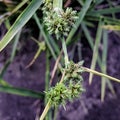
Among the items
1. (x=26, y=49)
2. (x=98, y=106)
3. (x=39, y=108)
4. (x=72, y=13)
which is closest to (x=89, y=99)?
(x=98, y=106)

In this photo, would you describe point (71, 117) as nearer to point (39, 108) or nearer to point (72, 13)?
point (39, 108)

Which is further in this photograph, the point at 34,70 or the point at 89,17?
the point at 34,70

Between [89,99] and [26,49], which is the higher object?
[26,49]

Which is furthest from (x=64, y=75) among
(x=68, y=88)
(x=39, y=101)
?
(x=39, y=101)

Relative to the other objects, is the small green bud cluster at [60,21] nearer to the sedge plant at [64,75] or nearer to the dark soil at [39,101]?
A: the sedge plant at [64,75]

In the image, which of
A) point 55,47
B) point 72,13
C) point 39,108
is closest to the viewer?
point 72,13

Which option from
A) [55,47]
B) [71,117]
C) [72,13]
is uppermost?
[72,13]

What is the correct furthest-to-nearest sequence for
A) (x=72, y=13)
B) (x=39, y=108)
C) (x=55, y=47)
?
(x=39, y=108) < (x=55, y=47) < (x=72, y=13)
